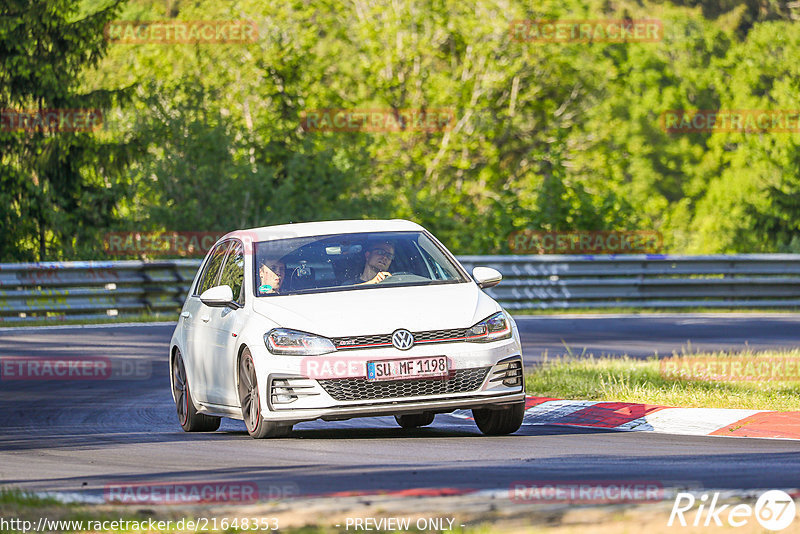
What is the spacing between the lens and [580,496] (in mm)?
6203

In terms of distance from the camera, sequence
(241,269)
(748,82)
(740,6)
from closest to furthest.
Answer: (241,269) < (748,82) < (740,6)

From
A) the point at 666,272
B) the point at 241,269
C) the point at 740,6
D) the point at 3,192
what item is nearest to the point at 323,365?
the point at 241,269

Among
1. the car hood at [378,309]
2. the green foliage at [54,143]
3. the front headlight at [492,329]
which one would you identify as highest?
the car hood at [378,309]

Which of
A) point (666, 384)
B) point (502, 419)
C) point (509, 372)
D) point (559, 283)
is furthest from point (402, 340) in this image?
point (559, 283)

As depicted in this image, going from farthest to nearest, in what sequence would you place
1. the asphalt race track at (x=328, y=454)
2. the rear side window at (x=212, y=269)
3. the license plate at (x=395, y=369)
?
the rear side window at (x=212, y=269) < the license plate at (x=395, y=369) < the asphalt race track at (x=328, y=454)

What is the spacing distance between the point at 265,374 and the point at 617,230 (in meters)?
21.4

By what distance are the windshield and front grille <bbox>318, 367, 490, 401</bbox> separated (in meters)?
0.97

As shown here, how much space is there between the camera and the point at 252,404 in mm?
9359

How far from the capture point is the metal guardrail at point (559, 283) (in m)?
22.3

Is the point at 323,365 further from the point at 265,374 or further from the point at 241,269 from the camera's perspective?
the point at 241,269

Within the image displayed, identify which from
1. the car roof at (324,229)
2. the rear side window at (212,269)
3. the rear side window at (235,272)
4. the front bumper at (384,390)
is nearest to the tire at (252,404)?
the front bumper at (384,390)

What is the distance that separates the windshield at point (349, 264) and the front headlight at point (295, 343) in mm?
640

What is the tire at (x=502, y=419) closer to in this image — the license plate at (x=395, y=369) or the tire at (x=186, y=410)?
the license plate at (x=395, y=369)

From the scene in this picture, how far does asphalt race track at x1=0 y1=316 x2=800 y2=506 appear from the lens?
7043mm
